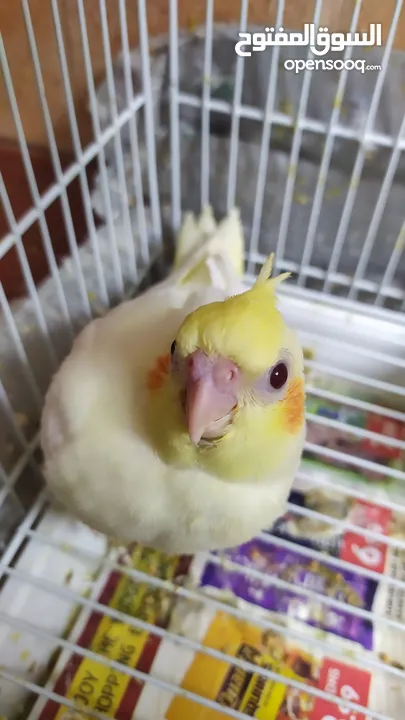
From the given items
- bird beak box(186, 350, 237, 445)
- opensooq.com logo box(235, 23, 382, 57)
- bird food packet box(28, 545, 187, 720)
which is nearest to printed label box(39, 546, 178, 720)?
bird food packet box(28, 545, 187, 720)

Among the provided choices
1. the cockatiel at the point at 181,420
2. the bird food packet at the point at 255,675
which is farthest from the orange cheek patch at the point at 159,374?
the bird food packet at the point at 255,675

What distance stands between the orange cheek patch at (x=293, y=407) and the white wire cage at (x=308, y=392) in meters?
0.23

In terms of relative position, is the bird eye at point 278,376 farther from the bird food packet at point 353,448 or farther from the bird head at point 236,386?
the bird food packet at point 353,448

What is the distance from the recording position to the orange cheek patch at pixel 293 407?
18.0 inches

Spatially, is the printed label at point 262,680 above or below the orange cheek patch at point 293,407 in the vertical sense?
below

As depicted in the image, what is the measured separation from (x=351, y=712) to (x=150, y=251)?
61 centimetres

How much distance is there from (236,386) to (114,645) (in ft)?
1.26

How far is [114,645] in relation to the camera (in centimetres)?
65

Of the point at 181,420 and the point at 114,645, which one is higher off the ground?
the point at 181,420

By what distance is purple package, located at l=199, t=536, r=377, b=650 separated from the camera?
0.69m

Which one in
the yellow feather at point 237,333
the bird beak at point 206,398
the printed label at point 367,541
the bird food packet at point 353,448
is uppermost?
the bird food packet at point 353,448

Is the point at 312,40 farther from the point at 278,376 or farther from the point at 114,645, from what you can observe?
the point at 114,645

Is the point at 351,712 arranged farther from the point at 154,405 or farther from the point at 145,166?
the point at 145,166

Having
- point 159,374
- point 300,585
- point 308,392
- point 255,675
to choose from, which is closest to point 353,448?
point 308,392
